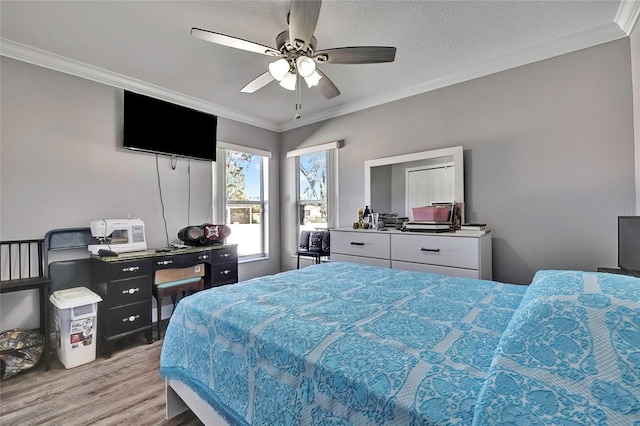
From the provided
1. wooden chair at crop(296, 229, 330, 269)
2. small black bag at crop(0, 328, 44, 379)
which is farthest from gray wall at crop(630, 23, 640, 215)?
small black bag at crop(0, 328, 44, 379)

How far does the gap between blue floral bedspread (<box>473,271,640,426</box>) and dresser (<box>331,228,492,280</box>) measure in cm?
166

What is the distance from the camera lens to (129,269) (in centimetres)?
256

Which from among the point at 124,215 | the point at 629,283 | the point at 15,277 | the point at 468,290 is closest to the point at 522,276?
the point at 468,290

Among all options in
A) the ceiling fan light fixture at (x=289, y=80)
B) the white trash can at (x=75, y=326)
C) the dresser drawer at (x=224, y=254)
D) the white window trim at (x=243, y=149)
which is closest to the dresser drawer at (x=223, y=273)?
the dresser drawer at (x=224, y=254)

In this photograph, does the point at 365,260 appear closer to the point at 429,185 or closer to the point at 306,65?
the point at 429,185

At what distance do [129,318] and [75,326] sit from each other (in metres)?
0.37

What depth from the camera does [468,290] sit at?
5.13 ft

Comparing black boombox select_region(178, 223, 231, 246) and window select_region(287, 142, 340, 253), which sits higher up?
window select_region(287, 142, 340, 253)

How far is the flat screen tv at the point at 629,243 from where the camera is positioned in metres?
1.75

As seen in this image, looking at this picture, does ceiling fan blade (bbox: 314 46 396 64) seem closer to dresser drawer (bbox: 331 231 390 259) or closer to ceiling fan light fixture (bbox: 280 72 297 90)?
ceiling fan light fixture (bbox: 280 72 297 90)

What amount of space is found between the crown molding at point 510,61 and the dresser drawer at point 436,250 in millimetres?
1648

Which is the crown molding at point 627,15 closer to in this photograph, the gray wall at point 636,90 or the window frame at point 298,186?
the gray wall at point 636,90

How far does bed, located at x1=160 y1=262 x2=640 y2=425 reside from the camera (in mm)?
608

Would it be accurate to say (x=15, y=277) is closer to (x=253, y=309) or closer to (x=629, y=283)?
(x=253, y=309)
